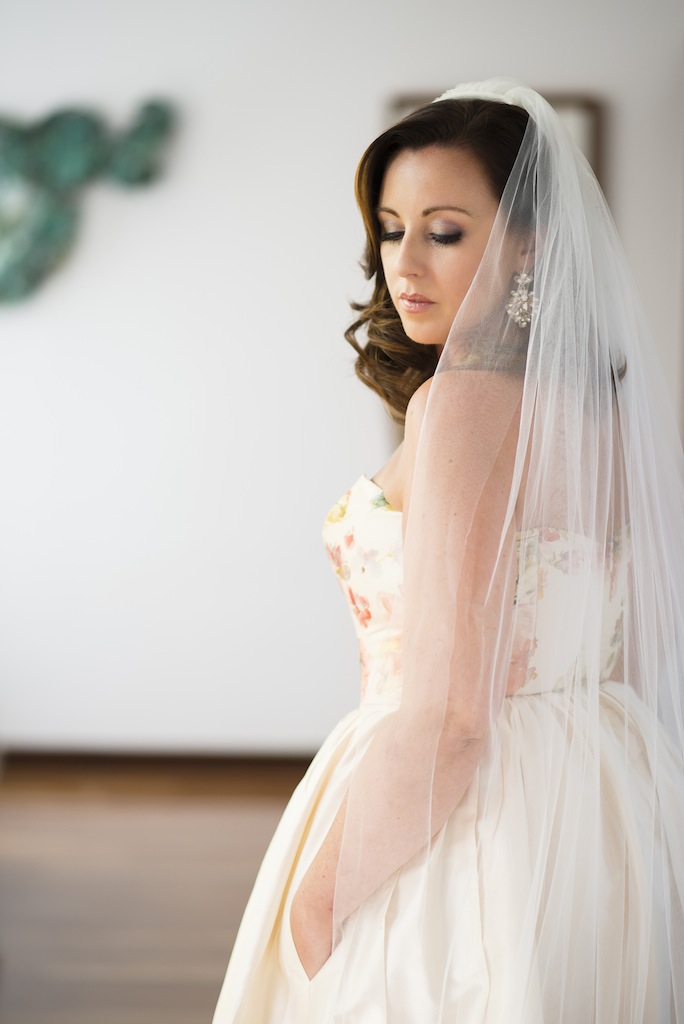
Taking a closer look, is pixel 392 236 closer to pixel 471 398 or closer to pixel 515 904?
pixel 471 398

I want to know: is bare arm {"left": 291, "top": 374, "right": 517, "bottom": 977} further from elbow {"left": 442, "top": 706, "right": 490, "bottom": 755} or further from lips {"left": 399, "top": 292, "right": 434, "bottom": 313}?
lips {"left": 399, "top": 292, "right": 434, "bottom": 313}

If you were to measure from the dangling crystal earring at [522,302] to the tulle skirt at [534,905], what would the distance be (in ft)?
1.23

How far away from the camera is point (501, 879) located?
0.94m

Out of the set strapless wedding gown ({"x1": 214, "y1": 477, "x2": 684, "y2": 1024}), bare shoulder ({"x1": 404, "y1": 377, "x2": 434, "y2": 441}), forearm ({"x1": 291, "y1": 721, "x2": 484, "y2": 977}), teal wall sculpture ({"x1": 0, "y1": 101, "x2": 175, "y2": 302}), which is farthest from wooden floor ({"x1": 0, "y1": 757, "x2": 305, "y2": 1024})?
teal wall sculpture ({"x1": 0, "y1": 101, "x2": 175, "y2": 302})

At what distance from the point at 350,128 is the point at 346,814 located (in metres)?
3.35

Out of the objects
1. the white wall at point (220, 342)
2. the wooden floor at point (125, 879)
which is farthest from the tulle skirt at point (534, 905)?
the white wall at point (220, 342)

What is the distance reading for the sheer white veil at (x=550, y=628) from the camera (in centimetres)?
92

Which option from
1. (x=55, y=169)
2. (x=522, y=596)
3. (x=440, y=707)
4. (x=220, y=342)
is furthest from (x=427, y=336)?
(x=55, y=169)

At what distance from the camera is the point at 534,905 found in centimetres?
92

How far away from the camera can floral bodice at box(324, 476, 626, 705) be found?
1.00 m

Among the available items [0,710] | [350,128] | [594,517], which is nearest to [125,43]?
[350,128]

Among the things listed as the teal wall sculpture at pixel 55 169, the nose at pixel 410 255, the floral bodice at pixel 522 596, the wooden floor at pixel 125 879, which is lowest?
the wooden floor at pixel 125 879

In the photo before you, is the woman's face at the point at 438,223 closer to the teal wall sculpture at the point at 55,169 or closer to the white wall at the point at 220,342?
the white wall at the point at 220,342

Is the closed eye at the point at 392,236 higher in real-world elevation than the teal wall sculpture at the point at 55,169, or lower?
lower
